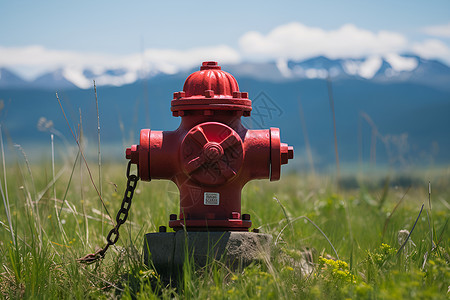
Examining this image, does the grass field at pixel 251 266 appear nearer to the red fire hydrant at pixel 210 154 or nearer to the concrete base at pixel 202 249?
the concrete base at pixel 202 249

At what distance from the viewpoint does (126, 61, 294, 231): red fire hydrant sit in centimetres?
264

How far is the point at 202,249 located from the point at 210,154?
512 mm

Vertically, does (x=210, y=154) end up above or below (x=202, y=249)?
above

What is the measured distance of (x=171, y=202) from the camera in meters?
3.78

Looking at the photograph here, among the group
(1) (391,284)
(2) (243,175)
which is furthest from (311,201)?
(1) (391,284)

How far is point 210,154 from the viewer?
102 inches

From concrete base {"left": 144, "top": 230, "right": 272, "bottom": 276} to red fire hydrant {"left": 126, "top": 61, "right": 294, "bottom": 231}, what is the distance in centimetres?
11

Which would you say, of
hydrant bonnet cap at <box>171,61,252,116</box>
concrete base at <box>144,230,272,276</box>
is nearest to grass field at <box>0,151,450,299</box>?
concrete base at <box>144,230,272,276</box>

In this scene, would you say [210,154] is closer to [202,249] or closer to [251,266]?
[202,249]

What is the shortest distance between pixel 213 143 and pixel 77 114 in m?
1.16

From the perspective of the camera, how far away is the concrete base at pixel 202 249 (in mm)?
2539

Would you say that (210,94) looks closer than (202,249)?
No

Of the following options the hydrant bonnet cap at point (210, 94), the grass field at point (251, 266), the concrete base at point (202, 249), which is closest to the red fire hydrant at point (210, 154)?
the hydrant bonnet cap at point (210, 94)

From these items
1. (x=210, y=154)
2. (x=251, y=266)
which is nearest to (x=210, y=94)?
(x=210, y=154)
